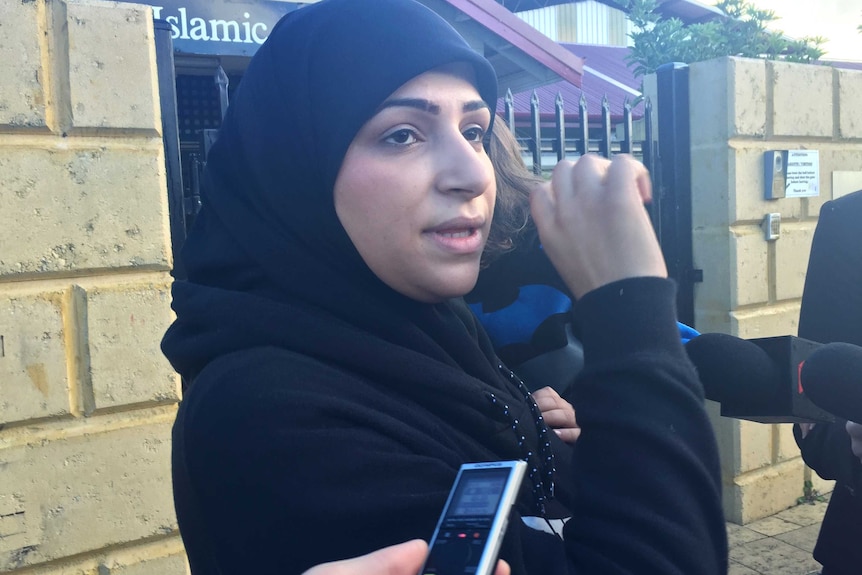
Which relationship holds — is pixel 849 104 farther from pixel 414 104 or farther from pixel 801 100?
pixel 414 104

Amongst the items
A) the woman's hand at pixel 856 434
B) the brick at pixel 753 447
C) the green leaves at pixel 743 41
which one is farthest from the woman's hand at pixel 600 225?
the green leaves at pixel 743 41

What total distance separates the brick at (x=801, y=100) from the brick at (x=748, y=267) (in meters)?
0.59

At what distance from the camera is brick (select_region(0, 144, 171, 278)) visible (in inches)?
98.1

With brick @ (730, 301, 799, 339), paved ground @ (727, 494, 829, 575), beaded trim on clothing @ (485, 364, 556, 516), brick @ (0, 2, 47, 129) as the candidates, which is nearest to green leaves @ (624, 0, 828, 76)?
brick @ (730, 301, 799, 339)

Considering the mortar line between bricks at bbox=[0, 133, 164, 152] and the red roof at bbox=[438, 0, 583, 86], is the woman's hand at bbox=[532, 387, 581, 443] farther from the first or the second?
the red roof at bbox=[438, 0, 583, 86]

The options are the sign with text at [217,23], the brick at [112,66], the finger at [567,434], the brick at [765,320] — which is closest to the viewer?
the finger at [567,434]

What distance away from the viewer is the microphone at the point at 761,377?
4.35 ft

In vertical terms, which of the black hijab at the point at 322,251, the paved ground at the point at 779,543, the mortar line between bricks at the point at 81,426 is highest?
the black hijab at the point at 322,251

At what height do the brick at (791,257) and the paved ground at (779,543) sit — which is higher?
the brick at (791,257)

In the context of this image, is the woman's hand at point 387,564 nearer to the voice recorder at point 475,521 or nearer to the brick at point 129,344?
the voice recorder at point 475,521

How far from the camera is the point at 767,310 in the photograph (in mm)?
4430

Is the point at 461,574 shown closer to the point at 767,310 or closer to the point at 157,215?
the point at 157,215

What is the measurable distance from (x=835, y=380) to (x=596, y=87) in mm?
15343

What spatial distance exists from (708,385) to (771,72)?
3.51m
